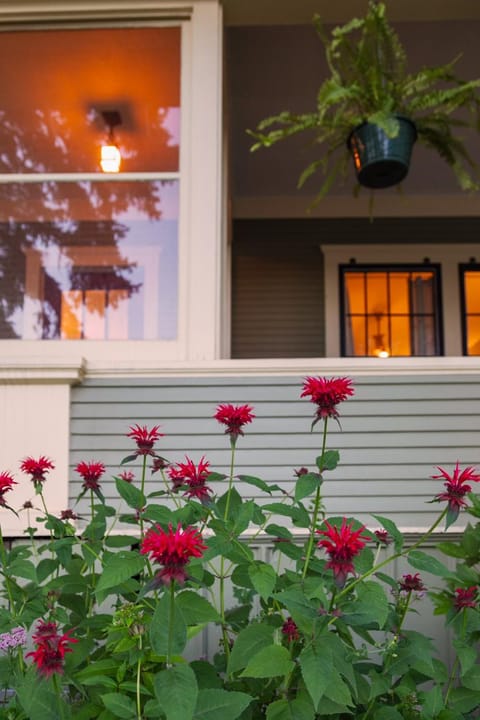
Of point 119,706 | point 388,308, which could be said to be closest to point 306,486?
point 119,706

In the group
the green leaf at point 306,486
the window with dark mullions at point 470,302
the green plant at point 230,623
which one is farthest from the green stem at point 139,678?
the window with dark mullions at point 470,302

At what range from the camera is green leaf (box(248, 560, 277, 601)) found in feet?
4.08

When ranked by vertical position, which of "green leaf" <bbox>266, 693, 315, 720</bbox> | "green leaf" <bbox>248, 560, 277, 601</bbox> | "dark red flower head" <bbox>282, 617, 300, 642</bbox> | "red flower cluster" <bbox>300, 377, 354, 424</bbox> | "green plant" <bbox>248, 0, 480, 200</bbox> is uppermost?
"green plant" <bbox>248, 0, 480, 200</bbox>

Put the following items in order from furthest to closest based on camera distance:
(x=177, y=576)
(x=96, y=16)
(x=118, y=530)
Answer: (x=96, y=16) < (x=118, y=530) < (x=177, y=576)

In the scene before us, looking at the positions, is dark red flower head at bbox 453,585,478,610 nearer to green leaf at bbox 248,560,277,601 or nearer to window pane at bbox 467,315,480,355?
green leaf at bbox 248,560,277,601

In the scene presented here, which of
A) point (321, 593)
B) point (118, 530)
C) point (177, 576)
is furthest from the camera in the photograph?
point (118, 530)

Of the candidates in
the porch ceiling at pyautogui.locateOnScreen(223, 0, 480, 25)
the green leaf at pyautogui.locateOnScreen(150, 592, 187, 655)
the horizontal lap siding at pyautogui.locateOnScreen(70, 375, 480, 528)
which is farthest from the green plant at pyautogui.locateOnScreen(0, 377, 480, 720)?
the porch ceiling at pyautogui.locateOnScreen(223, 0, 480, 25)

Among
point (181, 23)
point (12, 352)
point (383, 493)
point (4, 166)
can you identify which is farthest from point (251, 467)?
point (181, 23)

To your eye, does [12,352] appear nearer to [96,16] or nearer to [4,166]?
[4,166]

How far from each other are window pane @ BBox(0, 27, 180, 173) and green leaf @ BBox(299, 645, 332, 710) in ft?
6.86

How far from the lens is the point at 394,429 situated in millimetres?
2473

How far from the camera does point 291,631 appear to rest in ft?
4.31

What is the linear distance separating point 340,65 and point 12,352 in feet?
5.67

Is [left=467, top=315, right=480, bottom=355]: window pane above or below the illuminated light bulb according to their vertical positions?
below
